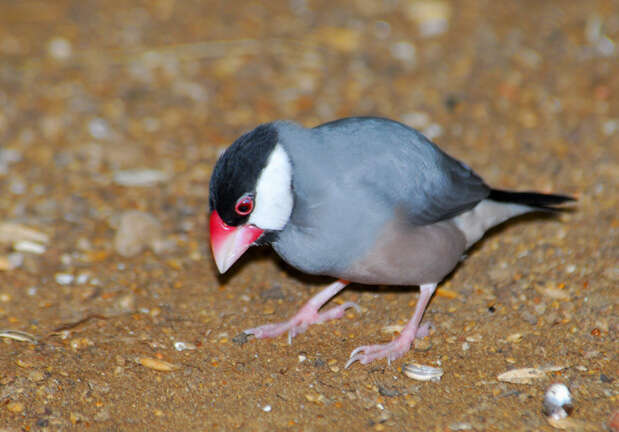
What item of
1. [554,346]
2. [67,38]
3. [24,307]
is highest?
[67,38]

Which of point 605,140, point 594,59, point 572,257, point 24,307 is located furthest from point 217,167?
point 594,59

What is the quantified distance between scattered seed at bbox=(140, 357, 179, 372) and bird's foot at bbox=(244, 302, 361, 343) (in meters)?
0.48

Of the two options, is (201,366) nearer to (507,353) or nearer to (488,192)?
(507,353)

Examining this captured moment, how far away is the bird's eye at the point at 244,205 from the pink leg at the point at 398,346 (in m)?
0.93

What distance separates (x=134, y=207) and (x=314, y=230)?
1.97 m

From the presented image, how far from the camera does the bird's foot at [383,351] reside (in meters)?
3.75

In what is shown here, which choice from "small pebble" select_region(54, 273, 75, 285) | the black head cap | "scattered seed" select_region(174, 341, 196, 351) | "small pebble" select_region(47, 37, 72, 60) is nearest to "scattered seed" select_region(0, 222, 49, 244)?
"small pebble" select_region(54, 273, 75, 285)

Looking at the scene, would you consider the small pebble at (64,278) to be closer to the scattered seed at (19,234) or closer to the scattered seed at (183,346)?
the scattered seed at (19,234)

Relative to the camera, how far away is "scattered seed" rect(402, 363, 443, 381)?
11.8ft

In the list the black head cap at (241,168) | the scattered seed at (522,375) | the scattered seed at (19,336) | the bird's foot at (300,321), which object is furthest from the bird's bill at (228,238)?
the scattered seed at (522,375)

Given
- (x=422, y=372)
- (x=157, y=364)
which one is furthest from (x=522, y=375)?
(x=157, y=364)

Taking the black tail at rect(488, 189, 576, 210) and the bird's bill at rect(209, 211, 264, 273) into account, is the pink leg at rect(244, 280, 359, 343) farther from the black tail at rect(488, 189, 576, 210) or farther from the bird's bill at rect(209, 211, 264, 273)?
the black tail at rect(488, 189, 576, 210)

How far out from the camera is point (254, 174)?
3.43m

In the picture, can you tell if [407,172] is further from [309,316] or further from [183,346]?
[183,346]
